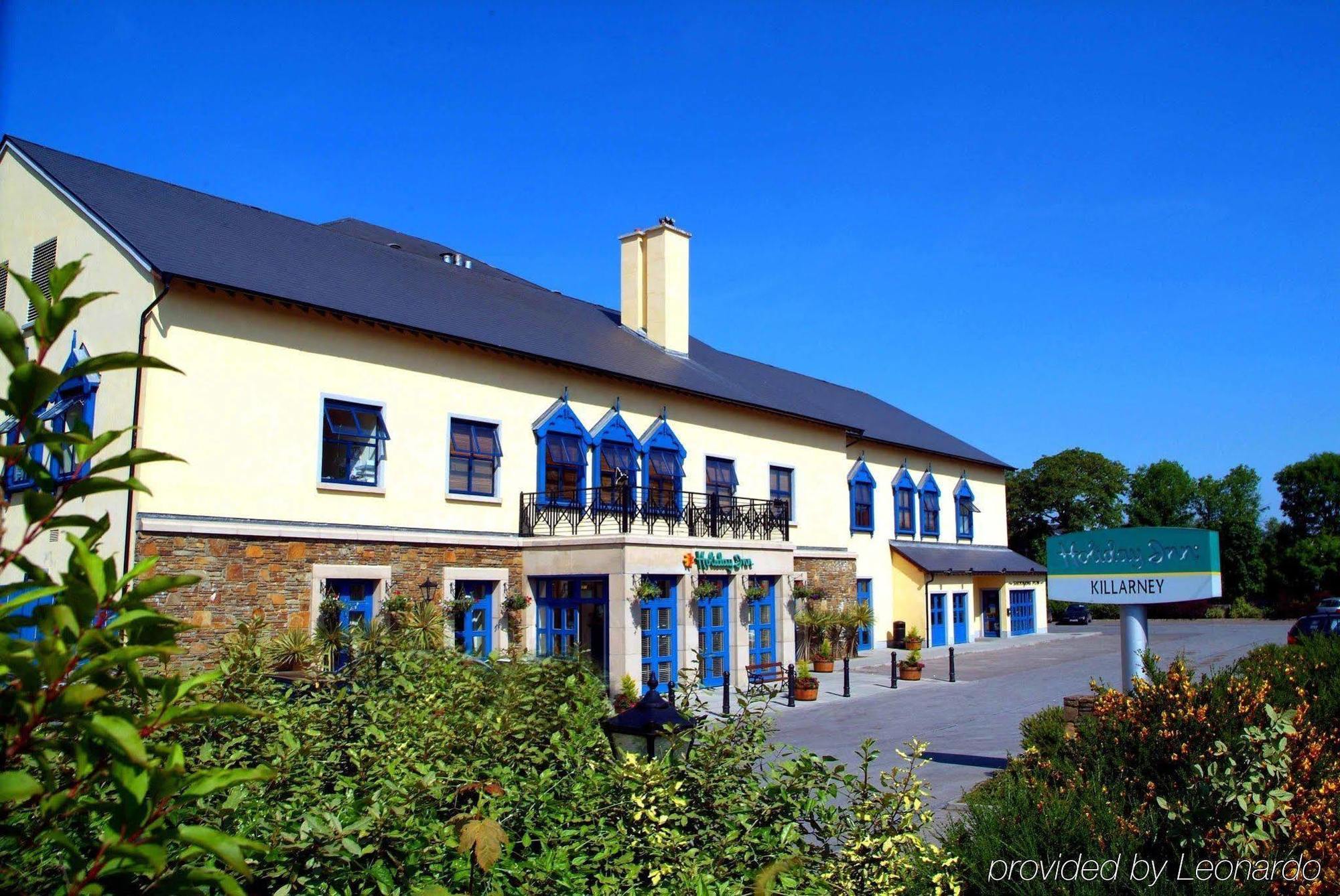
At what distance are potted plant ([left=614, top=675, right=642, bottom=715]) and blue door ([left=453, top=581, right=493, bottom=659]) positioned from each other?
9.36 ft

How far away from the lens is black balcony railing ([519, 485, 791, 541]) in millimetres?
22984

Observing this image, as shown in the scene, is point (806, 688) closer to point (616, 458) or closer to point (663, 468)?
point (663, 468)

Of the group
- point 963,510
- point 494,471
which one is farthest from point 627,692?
point 963,510

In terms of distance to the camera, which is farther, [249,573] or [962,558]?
[962,558]

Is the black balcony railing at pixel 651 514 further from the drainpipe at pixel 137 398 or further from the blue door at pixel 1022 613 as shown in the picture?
the blue door at pixel 1022 613

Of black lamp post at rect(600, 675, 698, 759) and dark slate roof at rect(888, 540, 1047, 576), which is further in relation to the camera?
dark slate roof at rect(888, 540, 1047, 576)

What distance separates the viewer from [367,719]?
258 inches

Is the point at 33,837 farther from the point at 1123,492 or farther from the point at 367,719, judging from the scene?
the point at 1123,492

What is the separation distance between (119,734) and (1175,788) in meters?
6.27

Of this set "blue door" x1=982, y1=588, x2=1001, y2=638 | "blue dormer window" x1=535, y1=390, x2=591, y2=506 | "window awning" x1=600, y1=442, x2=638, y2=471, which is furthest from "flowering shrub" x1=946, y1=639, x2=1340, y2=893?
"blue door" x1=982, y1=588, x2=1001, y2=638

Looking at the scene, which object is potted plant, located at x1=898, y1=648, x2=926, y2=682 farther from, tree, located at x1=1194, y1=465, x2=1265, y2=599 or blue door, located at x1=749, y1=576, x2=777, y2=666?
tree, located at x1=1194, y1=465, x2=1265, y2=599

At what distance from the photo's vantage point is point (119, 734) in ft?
6.45

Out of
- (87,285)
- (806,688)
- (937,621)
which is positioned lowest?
(806,688)

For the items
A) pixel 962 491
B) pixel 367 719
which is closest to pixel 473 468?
pixel 367 719
